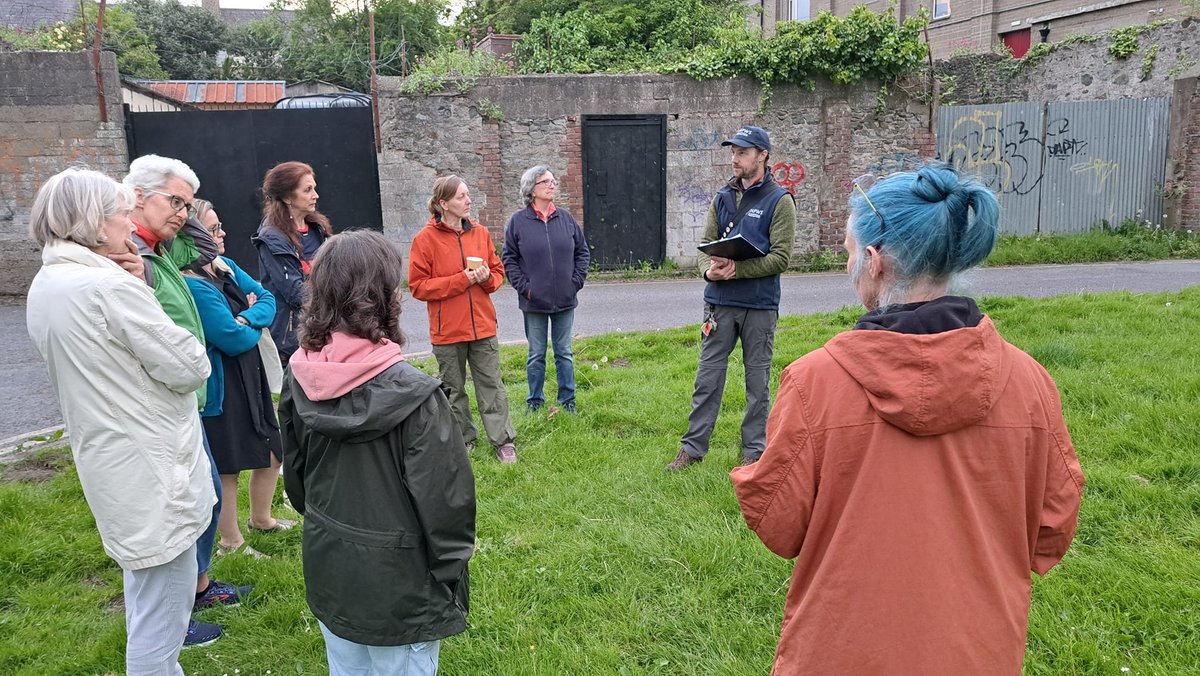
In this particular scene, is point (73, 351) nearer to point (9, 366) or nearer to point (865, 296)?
point (865, 296)

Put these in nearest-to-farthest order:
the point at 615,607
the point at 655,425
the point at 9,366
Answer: the point at 615,607 → the point at 655,425 → the point at 9,366

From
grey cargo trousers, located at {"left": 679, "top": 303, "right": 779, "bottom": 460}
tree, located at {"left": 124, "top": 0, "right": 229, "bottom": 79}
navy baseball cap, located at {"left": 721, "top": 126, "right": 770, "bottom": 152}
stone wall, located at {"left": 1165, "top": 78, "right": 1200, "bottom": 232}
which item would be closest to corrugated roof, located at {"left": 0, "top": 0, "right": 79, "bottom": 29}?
tree, located at {"left": 124, "top": 0, "right": 229, "bottom": 79}

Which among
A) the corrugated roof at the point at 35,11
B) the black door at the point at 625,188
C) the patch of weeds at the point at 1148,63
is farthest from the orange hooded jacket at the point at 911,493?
the corrugated roof at the point at 35,11

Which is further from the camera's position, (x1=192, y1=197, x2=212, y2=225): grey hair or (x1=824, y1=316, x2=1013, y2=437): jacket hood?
(x1=192, y1=197, x2=212, y2=225): grey hair

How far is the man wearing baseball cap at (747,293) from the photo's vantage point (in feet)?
16.2

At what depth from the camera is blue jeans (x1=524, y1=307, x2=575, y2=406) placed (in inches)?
251

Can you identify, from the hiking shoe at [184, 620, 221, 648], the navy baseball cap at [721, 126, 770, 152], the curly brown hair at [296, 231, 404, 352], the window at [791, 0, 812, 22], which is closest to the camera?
the curly brown hair at [296, 231, 404, 352]

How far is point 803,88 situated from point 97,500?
43.0 feet

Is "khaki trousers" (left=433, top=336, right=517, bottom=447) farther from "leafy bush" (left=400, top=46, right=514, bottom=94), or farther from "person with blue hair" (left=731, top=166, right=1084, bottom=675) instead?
"leafy bush" (left=400, top=46, right=514, bottom=94)

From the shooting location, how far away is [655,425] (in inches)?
235

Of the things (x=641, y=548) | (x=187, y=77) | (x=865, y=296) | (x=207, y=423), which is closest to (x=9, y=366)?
(x=207, y=423)

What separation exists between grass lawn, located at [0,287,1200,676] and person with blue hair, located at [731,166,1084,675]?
1.49m

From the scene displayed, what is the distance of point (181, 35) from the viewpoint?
38750mm

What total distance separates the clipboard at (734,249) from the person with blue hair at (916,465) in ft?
9.28
